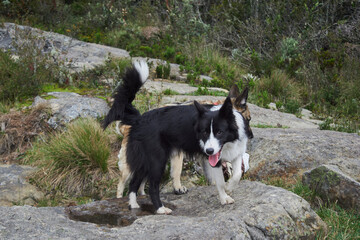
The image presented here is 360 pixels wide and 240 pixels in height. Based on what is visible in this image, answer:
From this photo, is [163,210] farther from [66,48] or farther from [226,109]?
[66,48]

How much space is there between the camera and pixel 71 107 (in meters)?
7.10

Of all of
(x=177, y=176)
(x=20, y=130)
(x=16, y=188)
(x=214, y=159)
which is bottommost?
(x=16, y=188)

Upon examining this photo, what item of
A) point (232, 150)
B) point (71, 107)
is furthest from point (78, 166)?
point (232, 150)

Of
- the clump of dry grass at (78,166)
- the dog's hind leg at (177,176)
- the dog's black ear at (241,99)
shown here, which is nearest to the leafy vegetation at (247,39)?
the clump of dry grass at (78,166)

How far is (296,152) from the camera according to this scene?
5.38 m

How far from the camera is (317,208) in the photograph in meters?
4.38

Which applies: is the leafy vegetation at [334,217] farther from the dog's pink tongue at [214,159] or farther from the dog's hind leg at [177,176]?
the dog's hind leg at [177,176]

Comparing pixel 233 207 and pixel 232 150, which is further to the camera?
pixel 232 150

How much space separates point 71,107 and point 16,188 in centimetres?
192

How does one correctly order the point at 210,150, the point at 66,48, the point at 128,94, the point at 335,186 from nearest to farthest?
the point at 210,150, the point at 128,94, the point at 335,186, the point at 66,48

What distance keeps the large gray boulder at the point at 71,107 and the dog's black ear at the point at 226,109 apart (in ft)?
12.6

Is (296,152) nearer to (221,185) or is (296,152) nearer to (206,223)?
(221,185)

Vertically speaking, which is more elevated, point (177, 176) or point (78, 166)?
point (177, 176)

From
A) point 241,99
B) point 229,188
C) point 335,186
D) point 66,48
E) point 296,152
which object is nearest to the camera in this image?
point 229,188
